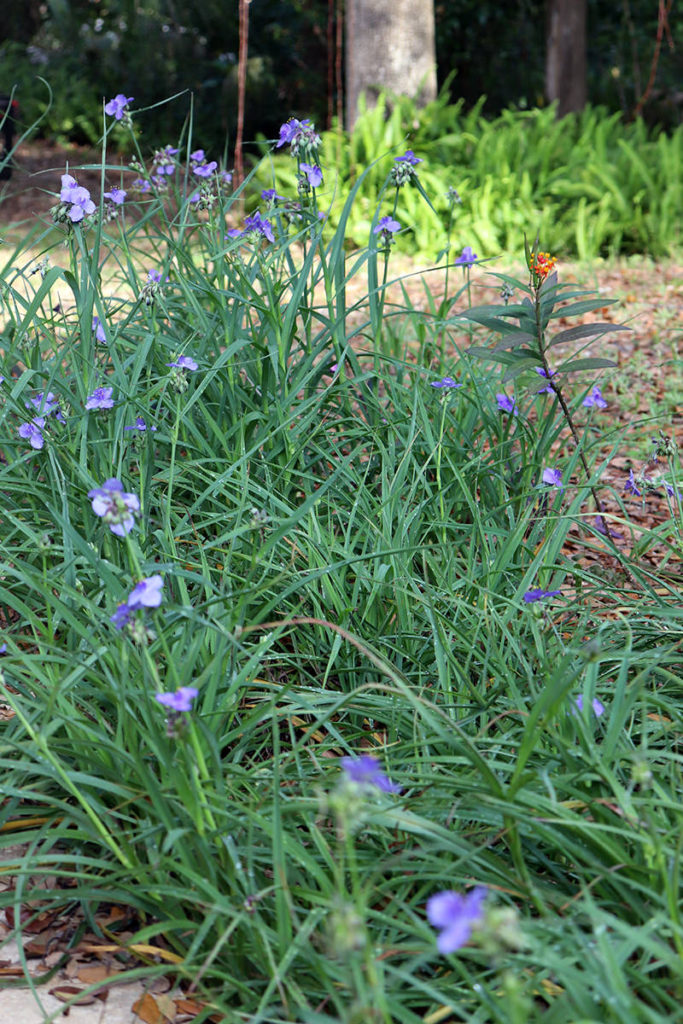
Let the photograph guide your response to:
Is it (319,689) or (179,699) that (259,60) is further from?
(179,699)

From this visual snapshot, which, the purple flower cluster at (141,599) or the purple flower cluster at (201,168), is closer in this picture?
the purple flower cluster at (141,599)

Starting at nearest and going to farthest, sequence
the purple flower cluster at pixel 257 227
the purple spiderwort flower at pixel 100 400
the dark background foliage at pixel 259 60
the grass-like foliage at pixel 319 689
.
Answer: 1. the grass-like foliage at pixel 319 689
2. the purple spiderwort flower at pixel 100 400
3. the purple flower cluster at pixel 257 227
4. the dark background foliage at pixel 259 60

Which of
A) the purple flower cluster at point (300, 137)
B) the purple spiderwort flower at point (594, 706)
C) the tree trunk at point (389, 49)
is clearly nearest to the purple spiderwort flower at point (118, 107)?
the purple flower cluster at point (300, 137)

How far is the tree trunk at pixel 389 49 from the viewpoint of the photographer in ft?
23.0

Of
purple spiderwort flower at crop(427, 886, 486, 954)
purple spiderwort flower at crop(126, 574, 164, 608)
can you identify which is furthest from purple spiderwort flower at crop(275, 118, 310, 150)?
purple spiderwort flower at crop(427, 886, 486, 954)

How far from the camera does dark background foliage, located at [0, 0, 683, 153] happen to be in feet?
34.8

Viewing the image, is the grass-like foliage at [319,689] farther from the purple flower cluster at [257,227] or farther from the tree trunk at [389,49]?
the tree trunk at [389,49]

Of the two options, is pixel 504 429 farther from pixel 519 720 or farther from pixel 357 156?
pixel 357 156

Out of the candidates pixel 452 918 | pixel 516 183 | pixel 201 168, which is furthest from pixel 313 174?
pixel 516 183

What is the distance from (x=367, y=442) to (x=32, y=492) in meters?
0.82

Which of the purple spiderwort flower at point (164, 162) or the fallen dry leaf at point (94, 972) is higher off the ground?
the purple spiderwort flower at point (164, 162)

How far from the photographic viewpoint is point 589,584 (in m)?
2.34

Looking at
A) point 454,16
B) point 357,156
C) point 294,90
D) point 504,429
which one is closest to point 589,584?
point 504,429

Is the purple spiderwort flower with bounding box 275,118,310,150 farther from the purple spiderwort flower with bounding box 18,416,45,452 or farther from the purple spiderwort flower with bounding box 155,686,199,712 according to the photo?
the purple spiderwort flower with bounding box 155,686,199,712
